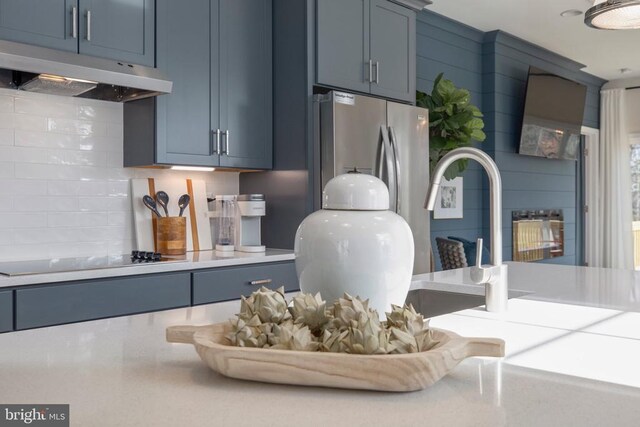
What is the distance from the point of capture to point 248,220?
3523 mm

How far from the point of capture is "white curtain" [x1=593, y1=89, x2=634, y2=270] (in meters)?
7.46

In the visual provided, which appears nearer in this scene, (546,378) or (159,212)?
(546,378)

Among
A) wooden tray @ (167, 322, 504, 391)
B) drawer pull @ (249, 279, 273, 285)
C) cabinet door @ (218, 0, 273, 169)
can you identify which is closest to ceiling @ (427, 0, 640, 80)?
cabinet door @ (218, 0, 273, 169)

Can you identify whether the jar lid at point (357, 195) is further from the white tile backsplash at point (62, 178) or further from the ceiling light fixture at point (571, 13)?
the ceiling light fixture at point (571, 13)

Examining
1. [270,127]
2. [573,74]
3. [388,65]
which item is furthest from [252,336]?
[573,74]

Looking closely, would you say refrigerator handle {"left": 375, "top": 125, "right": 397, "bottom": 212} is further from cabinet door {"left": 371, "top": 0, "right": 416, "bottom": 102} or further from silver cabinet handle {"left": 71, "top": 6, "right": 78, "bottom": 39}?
silver cabinet handle {"left": 71, "top": 6, "right": 78, "bottom": 39}

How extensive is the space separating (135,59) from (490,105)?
147 inches

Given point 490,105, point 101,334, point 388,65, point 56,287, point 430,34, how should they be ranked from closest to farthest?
point 101,334 < point 56,287 < point 388,65 < point 430,34 < point 490,105

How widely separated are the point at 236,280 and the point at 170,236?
458 mm

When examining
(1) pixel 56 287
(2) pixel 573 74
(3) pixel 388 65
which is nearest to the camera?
(1) pixel 56 287

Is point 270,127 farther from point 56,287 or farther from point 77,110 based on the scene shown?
point 56,287

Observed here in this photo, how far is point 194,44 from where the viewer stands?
3.23 metres

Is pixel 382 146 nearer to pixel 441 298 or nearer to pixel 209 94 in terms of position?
pixel 209 94

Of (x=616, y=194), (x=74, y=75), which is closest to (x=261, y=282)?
(x=74, y=75)
